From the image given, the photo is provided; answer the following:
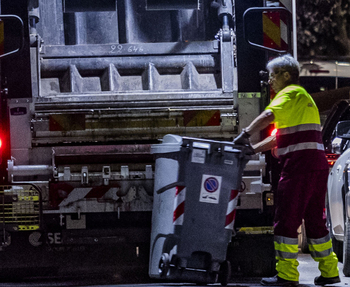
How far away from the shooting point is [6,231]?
4.46 meters

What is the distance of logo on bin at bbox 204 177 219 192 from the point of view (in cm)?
392

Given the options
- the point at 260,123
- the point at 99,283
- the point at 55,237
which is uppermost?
the point at 260,123

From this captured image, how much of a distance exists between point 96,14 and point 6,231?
196cm

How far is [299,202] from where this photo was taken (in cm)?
408

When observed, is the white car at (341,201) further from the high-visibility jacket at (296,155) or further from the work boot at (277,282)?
the work boot at (277,282)

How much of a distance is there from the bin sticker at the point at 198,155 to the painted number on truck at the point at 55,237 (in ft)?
4.18

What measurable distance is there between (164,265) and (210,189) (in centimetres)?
56

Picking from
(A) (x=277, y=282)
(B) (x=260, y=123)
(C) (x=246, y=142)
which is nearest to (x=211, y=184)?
(C) (x=246, y=142)

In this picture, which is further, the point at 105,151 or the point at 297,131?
the point at 105,151

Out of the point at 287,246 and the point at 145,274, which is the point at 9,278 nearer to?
the point at 145,274

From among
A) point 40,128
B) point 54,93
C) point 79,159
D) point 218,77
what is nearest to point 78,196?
point 79,159

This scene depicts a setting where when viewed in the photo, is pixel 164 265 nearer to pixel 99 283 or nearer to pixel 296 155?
pixel 99 283

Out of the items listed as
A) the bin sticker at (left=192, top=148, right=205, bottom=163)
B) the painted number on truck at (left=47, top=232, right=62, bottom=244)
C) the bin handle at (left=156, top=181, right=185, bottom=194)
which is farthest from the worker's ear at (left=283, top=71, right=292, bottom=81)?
the painted number on truck at (left=47, top=232, right=62, bottom=244)

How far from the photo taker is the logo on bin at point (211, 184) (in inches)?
154
